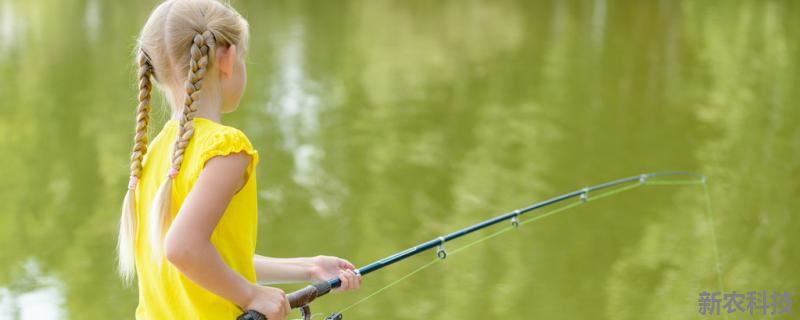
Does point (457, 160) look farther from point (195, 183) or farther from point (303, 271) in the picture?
point (195, 183)

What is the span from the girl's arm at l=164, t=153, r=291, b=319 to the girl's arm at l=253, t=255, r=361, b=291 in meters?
0.21

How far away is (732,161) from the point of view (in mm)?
5129

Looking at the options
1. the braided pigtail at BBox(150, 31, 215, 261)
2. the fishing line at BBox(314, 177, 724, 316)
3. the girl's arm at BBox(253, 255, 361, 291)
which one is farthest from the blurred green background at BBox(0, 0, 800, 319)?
A: the braided pigtail at BBox(150, 31, 215, 261)

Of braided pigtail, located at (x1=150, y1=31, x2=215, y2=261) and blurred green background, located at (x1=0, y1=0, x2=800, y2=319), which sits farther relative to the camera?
blurred green background, located at (x1=0, y1=0, x2=800, y2=319)

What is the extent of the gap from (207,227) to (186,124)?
5.2 inches

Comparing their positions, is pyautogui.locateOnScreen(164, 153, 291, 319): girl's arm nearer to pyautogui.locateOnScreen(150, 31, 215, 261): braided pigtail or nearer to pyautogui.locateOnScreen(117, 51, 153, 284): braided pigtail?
pyautogui.locateOnScreen(150, 31, 215, 261): braided pigtail

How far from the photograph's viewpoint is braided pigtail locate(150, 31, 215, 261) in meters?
1.22

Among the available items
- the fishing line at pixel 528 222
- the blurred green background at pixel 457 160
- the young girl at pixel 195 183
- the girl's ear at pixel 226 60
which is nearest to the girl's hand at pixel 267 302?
the young girl at pixel 195 183

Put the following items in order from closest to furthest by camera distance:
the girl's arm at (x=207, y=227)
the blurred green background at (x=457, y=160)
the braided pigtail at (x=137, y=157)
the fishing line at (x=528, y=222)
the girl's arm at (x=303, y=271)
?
the girl's arm at (x=207, y=227) → the braided pigtail at (x=137, y=157) → the girl's arm at (x=303, y=271) → the fishing line at (x=528, y=222) → the blurred green background at (x=457, y=160)

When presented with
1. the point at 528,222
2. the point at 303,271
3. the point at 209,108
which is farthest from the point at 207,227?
the point at 528,222

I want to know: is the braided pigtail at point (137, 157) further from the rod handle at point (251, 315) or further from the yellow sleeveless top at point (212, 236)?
the rod handle at point (251, 315)

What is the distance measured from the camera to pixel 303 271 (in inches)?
56.9

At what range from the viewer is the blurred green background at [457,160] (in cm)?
336

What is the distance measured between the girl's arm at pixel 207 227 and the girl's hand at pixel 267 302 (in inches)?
1.2
